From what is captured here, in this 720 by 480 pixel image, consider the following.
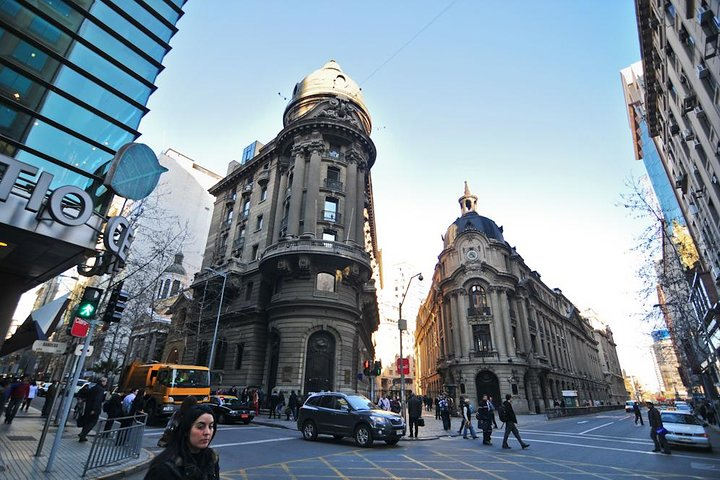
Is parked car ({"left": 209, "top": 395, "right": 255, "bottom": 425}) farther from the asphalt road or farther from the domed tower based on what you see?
the domed tower

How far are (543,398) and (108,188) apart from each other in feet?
182

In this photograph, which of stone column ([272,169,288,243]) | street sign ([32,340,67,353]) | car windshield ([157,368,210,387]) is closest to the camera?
street sign ([32,340,67,353])

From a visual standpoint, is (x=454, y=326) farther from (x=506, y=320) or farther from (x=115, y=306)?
(x=115, y=306)

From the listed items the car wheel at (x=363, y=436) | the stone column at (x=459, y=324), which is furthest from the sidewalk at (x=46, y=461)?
the stone column at (x=459, y=324)

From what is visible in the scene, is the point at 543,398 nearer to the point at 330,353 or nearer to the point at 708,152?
the point at 330,353

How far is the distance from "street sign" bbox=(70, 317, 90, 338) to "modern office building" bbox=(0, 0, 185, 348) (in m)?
3.42

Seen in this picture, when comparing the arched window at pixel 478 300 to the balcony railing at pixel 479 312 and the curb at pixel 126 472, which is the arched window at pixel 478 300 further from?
the curb at pixel 126 472

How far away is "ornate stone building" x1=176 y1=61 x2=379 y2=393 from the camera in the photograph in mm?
27344

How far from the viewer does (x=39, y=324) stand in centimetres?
1280

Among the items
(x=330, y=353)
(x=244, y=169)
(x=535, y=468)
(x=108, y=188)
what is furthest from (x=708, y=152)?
(x=244, y=169)

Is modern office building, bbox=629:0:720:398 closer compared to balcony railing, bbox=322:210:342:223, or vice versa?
modern office building, bbox=629:0:720:398

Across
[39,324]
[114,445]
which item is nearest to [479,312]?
[39,324]

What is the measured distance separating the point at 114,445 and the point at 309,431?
296 inches

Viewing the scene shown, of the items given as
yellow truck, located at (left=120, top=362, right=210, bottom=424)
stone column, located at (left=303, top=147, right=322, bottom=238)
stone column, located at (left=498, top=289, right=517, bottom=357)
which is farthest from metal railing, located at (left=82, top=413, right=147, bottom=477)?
stone column, located at (left=498, top=289, right=517, bottom=357)
